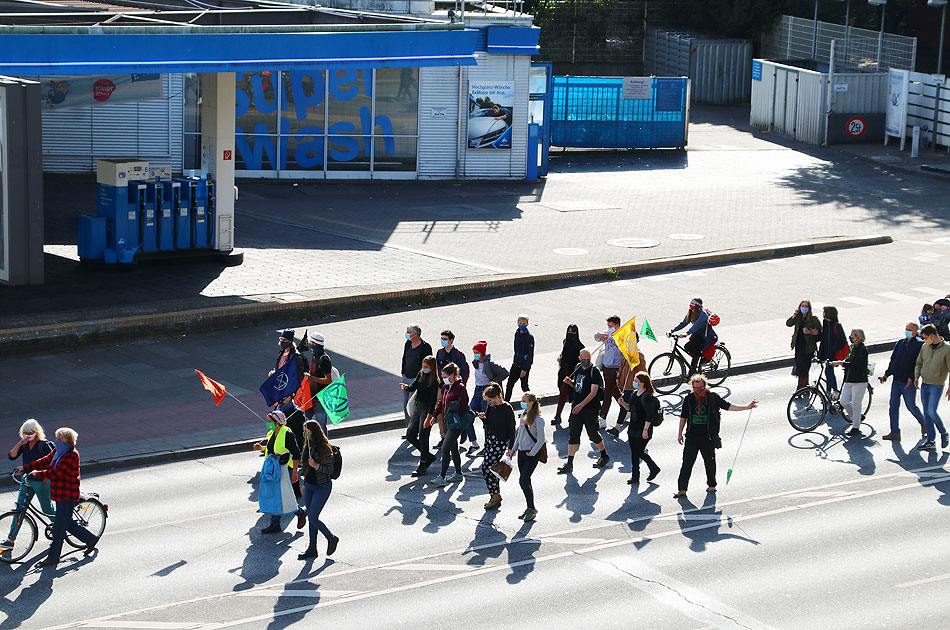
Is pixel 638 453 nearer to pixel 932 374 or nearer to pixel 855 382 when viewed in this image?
pixel 855 382

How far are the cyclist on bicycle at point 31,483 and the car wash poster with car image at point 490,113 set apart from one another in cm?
2526

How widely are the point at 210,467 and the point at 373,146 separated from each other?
71.5 feet

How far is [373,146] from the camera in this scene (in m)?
37.0

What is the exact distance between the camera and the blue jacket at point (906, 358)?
17.5m

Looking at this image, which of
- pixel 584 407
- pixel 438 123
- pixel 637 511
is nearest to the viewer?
pixel 637 511

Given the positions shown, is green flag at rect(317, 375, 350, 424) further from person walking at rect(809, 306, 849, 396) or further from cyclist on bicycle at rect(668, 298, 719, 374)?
person walking at rect(809, 306, 849, 396)

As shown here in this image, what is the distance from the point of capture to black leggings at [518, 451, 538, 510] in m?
14.6

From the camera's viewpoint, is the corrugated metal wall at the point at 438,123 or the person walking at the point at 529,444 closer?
the person walking at the point at 529,444

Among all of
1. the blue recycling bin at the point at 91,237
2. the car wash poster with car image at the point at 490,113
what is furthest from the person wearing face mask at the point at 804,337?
the car wash poster with car image at the point at 490,113

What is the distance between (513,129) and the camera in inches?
1475

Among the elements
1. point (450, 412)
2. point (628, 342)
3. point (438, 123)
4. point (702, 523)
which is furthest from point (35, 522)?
point (438, 123)

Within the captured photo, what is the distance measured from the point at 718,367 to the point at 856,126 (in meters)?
27.2

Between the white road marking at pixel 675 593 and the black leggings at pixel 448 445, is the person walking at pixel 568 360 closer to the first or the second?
the black leggings at pixel 448 445

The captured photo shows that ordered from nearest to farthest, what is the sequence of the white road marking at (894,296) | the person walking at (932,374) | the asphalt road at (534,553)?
the asphalt road at (534,553)
the person walking at (932,374)
the white road marking at (894,296)
